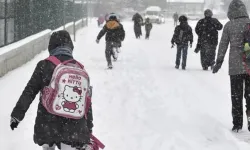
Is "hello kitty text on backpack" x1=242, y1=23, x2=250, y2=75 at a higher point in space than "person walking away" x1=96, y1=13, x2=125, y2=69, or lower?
higher

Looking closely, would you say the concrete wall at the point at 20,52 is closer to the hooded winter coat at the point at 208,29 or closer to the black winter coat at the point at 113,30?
the black winter coat at the point at 113,30

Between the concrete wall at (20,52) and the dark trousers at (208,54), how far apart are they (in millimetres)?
5660

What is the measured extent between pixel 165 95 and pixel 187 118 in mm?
2099

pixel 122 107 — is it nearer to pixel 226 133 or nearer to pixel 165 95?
pixel 165 95

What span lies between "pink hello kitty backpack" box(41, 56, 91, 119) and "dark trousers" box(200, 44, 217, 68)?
10.7 m

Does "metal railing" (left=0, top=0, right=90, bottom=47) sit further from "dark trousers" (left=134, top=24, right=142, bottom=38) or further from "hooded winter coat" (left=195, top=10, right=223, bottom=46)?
"dark trousers" (left=134, top=24, right=142, bottom=38)

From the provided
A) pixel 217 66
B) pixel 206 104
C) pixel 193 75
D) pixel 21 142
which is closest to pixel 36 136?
pixel 21 142

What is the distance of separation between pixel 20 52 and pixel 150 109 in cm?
613

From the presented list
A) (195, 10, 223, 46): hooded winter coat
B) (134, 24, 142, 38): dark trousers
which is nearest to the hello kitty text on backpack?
(195, 10, 223, 46): hooded winter coat

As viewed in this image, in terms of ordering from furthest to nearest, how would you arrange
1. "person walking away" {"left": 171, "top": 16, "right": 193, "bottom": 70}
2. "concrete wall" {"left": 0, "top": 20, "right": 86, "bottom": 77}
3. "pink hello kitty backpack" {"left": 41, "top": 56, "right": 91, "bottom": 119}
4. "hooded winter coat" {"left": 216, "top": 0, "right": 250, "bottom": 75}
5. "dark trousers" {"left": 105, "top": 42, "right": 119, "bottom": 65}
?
1. "person walking away" {"left": 171, "top": 16, "right": 193, "bottom": 70}
2. "dark trousers" {"left": 105, "top": 42, "right": 119, "bottom": 65}
3. "concrete wall" {"left": 0, "top": 20, "right": 86, "bottom": 77}
4. "hooded winter coat" {"left": 216, "top": 0, "right": 250, "bottom": 75}
5. "pink hello kitty backpack" {"left": 41, "top": 56, "right": 91, "bottom": 119}

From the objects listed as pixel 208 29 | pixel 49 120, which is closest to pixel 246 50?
pixel 49 120

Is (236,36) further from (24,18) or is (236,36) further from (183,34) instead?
(24,18)

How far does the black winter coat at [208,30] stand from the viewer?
45.3 feet

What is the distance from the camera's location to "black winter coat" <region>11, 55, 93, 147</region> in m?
3.95
